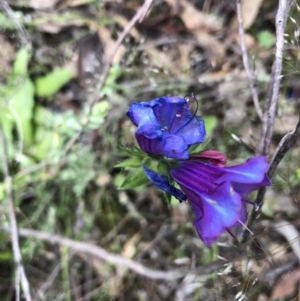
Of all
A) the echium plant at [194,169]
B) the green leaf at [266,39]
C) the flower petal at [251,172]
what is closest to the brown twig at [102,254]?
the echium plant at [194,169]

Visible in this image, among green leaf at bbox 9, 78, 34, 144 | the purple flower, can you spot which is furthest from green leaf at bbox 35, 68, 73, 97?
the purple flower

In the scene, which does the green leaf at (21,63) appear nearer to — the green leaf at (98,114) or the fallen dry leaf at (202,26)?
the green leaf at (98,114)

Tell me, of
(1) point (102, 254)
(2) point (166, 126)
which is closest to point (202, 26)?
(1) point (102, 254)

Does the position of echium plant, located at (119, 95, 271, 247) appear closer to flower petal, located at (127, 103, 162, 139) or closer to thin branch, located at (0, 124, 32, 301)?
flower petal, located at (127, 103, 162, 139)

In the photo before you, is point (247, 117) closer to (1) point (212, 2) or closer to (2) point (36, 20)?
(1) point (212, 2)

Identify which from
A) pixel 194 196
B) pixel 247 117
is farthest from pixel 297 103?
pixel 194 196

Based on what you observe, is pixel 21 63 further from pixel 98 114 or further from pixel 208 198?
pixel 208 198

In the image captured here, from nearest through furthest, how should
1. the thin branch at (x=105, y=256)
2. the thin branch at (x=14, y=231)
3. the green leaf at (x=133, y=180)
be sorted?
the green leaf at (x=133, y=180)
the thin branch at (x=14, y=231)
the thin branch at (x=105, y=256)

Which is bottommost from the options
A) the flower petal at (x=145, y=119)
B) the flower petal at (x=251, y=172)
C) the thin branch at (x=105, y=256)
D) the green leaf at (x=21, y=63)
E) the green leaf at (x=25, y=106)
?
the thin branch at (x=105, y=256)
